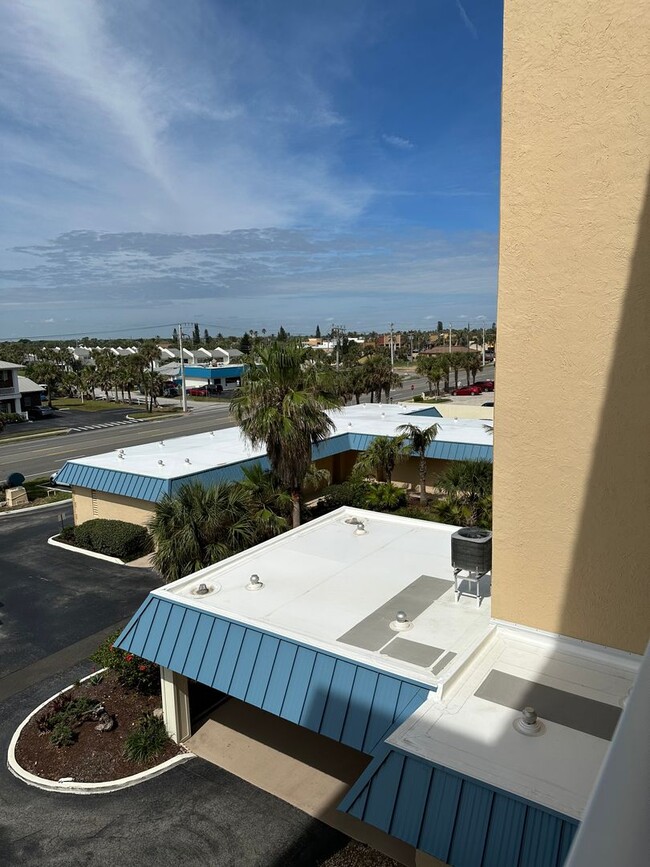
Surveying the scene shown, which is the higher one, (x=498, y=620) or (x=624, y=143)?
Result: (x=624, y=143)

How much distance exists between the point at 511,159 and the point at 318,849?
405 inches

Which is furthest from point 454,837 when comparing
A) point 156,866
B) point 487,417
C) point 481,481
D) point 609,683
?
point 487,417

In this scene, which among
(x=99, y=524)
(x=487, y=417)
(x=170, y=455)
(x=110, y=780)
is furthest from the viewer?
(x=487, y=417)

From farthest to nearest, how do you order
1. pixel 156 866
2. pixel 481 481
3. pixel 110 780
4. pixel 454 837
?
pixel 481 481 → pixel 110 780 → pixel 156 866 → pixel 454 837

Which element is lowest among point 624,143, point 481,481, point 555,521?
point 481,481

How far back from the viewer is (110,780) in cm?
1066

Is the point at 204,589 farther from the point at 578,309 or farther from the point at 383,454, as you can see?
the point at 383,454

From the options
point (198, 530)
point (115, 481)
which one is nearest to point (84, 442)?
point (115, 481)

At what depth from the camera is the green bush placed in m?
21.8

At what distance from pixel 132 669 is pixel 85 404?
7114 centimetres

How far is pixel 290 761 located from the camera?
36.0 feet

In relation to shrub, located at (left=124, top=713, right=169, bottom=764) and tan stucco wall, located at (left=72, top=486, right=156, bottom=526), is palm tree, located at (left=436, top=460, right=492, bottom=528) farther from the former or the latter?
shrub, located at (left=124, top=713, right=169, bottom=764)

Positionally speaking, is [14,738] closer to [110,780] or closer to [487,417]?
[110,780]

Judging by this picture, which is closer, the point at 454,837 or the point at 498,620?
the point at 454,837
